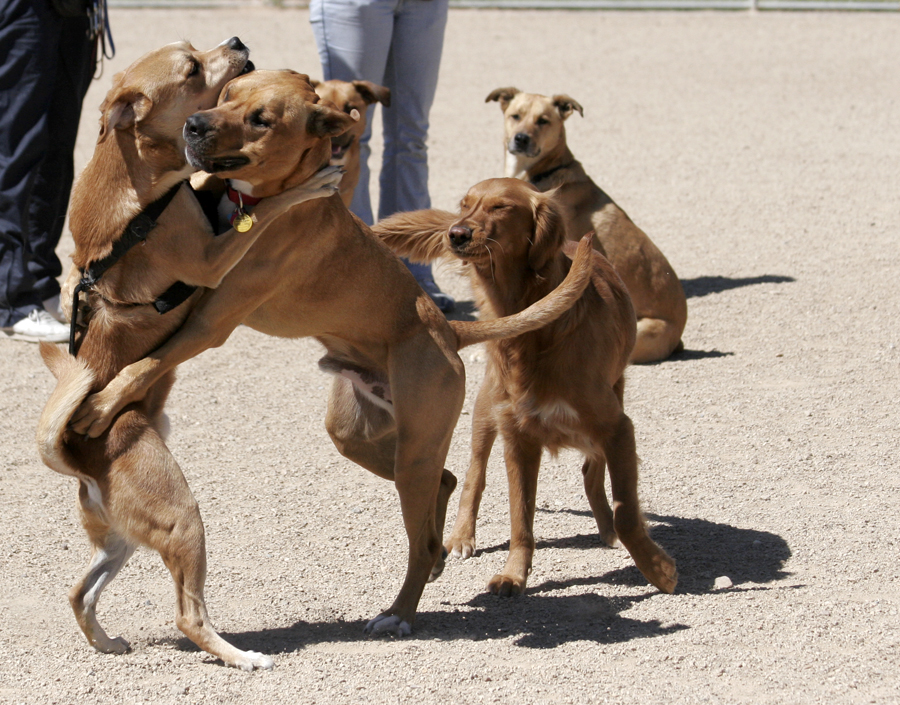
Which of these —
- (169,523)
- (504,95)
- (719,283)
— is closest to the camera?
(169,523)

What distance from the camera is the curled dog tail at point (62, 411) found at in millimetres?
3234

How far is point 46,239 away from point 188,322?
3772 mm

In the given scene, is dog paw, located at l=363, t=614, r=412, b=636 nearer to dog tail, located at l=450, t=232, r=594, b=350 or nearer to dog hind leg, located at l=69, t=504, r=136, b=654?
dog hind leg, located at l=69, t=504, r=136, b=654

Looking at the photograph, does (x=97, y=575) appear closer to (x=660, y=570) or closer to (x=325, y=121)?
(x=325, y=121)

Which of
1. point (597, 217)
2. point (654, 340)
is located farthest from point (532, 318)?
point (597, 217)

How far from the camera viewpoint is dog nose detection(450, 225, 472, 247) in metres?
3.88

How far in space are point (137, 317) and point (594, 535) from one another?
213cm

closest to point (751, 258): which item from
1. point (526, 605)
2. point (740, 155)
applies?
point (740, 155)

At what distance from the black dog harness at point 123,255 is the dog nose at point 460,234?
3.21 feet

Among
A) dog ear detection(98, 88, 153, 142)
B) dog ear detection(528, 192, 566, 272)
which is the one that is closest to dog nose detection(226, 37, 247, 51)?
dog ear detection(98, 88, 153, 142)

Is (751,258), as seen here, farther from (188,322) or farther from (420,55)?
(188,322)

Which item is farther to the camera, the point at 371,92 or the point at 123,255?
the point at 371,92

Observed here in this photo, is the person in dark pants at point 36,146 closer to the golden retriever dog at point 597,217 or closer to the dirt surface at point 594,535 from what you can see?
the dirt surface at point 594,535

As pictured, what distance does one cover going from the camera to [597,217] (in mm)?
6754
